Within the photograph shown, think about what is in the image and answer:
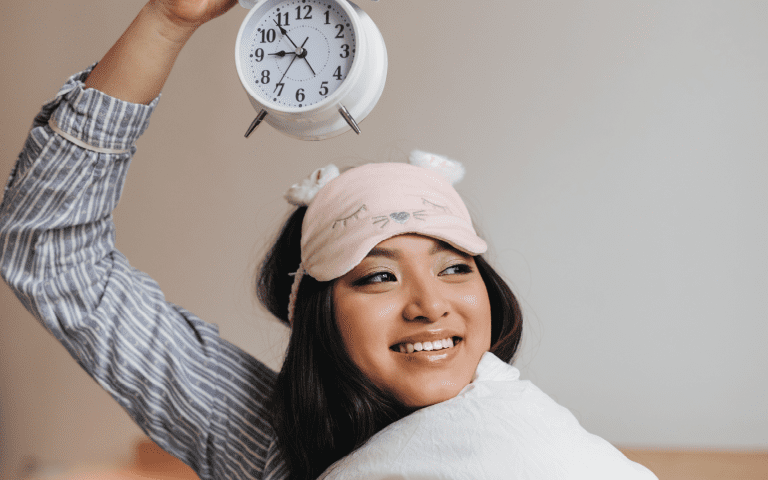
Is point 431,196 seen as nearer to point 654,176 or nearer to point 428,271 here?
point 428,271

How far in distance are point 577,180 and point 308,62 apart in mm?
1289

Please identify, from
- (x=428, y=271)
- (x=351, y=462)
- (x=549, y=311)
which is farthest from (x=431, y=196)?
(x=549, y=311)

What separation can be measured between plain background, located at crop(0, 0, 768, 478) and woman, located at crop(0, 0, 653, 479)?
804mm

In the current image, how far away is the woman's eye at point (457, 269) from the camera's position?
1.12 metres

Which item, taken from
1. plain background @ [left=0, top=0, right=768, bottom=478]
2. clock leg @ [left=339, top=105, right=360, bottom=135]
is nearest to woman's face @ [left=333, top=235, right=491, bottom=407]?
clock leg @ [left=339, top=105, right=360, bottom=135]

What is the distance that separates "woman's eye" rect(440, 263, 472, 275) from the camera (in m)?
1.12

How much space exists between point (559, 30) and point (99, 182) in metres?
1.51

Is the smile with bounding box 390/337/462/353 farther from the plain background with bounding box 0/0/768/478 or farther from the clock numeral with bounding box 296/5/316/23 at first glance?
the plain background with bounding box 0/0/768/478

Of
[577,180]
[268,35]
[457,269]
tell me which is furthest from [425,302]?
[577,180]

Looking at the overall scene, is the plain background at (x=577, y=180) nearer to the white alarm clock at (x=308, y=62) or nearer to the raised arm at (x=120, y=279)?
the raised arm at (x=120, y=279)

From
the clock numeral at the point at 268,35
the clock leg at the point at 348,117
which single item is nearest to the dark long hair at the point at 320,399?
the clock leg at the point at 348,117

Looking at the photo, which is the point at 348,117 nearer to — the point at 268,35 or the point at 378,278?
the point at 268,35

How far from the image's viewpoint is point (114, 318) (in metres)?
1.08

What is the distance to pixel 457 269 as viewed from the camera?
1.14 meters
